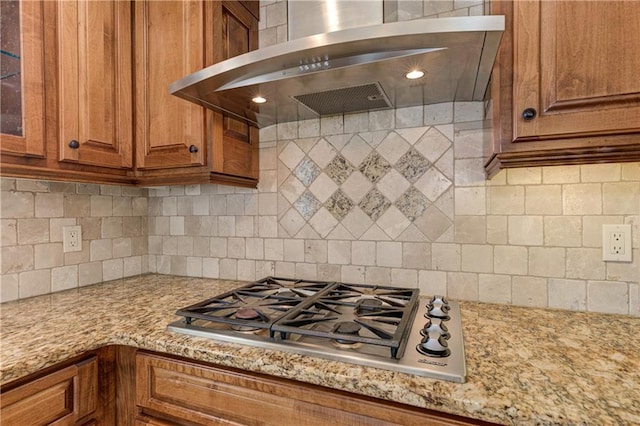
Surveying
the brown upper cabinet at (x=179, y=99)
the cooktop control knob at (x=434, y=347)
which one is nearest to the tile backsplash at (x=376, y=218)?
the brown upper cabinet at (x=179, y=99)

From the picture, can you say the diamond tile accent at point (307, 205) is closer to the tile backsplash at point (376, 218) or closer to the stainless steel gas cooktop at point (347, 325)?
the tile backsplash at point (376, 218)

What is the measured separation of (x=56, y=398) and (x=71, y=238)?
0.86 meters

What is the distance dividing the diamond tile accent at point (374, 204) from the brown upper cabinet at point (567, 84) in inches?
20.4

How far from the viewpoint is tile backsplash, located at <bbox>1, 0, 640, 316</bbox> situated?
3.73 feet

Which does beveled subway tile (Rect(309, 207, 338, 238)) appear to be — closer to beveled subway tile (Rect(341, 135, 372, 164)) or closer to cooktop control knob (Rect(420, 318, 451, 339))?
beveled subway tile (Rect(341, 135, 372, 164))

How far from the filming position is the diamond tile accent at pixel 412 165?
133cm

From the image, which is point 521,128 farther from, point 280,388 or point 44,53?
point 44,53

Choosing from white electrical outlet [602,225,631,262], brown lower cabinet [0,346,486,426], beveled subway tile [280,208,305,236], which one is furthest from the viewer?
beveled subway tile [280,208,305,236]

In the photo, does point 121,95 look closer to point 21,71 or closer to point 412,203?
point 21,71

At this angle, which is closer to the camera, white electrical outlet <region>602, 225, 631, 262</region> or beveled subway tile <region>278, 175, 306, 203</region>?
white electrical outlet <region>602, 225, 631, 262</region>

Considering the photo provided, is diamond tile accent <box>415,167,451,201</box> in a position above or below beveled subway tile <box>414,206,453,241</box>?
above

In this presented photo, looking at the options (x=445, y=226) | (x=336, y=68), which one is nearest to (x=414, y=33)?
(x=336, y=68)

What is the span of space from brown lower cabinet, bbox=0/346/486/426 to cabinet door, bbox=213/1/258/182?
2.50ft

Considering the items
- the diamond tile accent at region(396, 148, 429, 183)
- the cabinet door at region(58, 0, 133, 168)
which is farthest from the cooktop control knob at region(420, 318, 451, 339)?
the cabinet door at region(58, 0, 133, 168)
